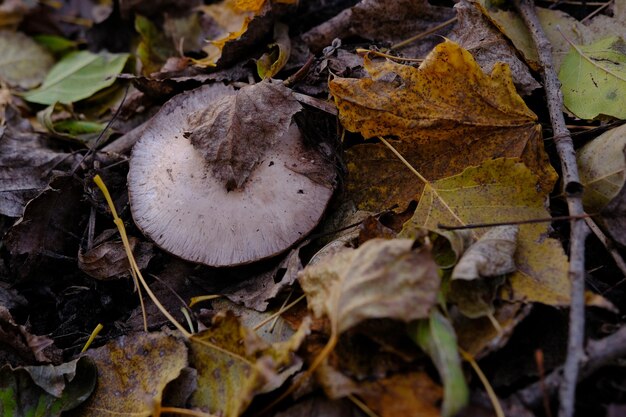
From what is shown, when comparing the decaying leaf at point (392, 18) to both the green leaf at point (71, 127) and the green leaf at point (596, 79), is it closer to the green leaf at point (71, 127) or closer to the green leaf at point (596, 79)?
the green leaf at point (596, 79)

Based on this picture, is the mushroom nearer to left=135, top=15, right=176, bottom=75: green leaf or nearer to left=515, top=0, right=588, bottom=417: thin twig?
left=515, top=0, right=588, bottom=417: thin twig

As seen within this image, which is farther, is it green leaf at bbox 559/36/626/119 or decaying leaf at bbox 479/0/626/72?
decaying leaf at bbox 479/0/626/72

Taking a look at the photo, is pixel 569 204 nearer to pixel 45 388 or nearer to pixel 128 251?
pixel 128 251

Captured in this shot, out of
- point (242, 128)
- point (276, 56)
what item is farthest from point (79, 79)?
point (242, 128)

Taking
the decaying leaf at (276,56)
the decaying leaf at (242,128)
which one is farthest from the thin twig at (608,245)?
the decaying leaf at (276,56)

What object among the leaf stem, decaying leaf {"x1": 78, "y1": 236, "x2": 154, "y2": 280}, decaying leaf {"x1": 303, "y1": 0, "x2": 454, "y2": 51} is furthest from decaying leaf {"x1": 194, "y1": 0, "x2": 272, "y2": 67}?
decaying leaf {"x1": 78, "y1": 236, "x2": 154, "y2": 280}

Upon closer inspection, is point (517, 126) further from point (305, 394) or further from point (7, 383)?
point (7, 383)

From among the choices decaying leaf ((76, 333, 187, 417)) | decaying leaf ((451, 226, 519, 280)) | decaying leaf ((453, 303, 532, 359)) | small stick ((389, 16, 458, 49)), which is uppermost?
small stick ((389, 16, 458, 49))

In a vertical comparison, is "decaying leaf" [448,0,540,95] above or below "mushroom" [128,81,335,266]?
above
